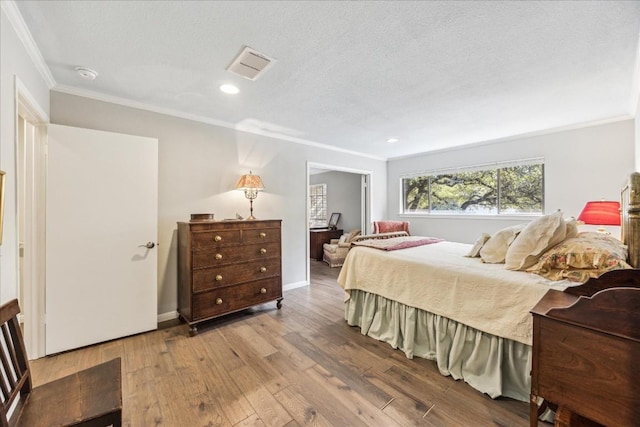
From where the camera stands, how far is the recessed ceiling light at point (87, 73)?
209 cm

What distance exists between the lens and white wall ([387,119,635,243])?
3.18 metres

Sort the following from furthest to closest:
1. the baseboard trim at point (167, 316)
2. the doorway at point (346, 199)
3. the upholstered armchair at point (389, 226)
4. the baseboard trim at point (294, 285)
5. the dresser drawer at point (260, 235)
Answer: the doorway at point (346, 199), the upholstered armchair at point (389, 226), the baseboard trim at point (294, 285), the dresser drawer at point (260, 235), the baseboard trim at point (167, 316)

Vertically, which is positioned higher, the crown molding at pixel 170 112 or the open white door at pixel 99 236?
the crown molding at pixel 170 112

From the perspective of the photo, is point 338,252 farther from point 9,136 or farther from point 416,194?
point 9,136

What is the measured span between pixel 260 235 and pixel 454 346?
223cm

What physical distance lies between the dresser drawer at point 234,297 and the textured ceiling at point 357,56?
6.66 ft

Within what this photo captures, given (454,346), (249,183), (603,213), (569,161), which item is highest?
(569,161)

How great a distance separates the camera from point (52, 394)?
47.0 inches

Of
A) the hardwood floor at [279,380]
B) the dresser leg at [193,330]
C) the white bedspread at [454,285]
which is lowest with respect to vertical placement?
the hardwood floor at [279,380]

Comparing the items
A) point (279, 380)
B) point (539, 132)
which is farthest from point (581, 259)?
point (539, 132)

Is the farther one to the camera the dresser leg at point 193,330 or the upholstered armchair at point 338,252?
the upholstered armchair at point 338,252

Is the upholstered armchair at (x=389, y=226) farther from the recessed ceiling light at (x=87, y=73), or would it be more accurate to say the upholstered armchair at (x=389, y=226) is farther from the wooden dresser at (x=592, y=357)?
the recessed ceiling light at (x=87, y=73)

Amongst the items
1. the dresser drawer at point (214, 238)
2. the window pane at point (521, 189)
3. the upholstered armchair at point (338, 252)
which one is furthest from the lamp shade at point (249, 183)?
the window pane at point (521, 189)

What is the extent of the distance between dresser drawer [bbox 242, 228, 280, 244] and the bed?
3.99 feet
